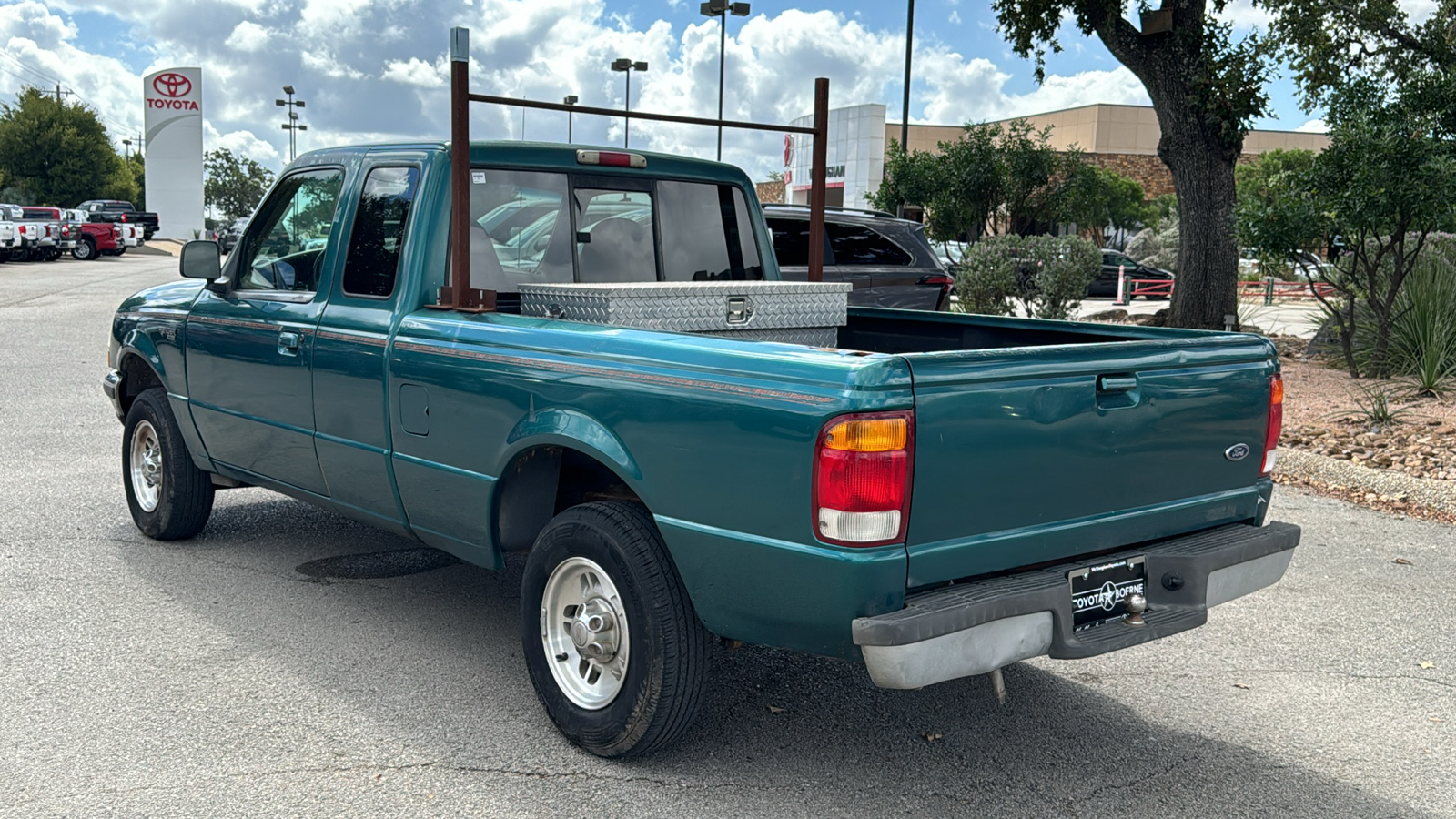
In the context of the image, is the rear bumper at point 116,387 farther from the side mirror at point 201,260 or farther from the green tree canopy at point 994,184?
the green tree canopy at point 994,184

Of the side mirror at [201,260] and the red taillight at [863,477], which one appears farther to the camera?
the side mirror at [201,260]

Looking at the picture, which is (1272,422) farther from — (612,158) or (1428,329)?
(1428,329)

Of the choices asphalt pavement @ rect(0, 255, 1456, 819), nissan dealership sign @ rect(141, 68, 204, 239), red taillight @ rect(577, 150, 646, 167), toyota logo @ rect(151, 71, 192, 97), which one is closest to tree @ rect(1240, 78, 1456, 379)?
asphalt pavement @ rect(0, 255, 1456, 819)

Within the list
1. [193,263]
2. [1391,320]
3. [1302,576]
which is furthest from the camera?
[1391,320]

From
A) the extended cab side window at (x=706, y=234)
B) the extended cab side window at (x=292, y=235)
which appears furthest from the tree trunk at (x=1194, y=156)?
the extended cab side window at (x=292, y=235)

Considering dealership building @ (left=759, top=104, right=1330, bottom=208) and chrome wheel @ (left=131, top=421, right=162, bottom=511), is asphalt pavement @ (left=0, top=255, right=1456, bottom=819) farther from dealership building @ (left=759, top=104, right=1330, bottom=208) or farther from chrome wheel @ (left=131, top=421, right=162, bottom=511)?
dealership building @ (left=759, top=104, right=1330, bottom=208)

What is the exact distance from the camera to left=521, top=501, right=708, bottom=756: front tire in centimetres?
364

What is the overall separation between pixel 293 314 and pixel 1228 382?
3.62 meters

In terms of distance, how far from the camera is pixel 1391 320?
12.1 metres

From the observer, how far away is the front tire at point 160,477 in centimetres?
616

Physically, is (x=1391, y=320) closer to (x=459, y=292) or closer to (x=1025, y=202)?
(x=1025, y=202)

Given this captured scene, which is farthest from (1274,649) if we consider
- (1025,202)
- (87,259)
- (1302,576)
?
(87,259)

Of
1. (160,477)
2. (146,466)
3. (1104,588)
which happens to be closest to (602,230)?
(1104,588)

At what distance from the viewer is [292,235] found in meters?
5.54
